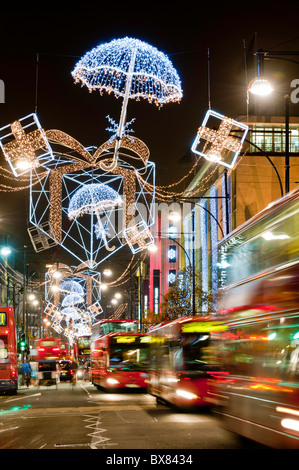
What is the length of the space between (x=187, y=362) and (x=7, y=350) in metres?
13.0

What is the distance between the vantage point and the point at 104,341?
34.3 meters

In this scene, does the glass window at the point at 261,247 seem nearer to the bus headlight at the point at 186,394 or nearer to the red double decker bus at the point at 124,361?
the bus headlight at the point at 186,394

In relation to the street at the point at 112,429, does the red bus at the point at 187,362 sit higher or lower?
higher

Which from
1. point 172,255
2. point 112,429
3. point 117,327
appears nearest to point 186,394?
point 112,429

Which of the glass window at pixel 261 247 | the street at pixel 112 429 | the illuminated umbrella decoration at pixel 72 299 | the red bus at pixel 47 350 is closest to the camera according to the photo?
the glass window at pixel 261 247

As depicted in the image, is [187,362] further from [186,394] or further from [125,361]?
[125,361]

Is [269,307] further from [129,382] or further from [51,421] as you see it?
[129,382]

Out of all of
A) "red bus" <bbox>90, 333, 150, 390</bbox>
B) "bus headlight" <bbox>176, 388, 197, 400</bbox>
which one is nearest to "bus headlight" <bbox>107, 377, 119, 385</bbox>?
"red bus" <bbox>90, 333, 150, 390</bbox>

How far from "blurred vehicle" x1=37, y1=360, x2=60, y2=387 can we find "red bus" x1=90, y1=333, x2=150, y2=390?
18940 millimetres

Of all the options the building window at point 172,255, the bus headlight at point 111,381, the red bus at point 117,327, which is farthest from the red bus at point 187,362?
the building window at point 172,255

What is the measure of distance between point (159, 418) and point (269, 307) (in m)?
9.05

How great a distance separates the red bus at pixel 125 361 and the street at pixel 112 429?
32.6 ft

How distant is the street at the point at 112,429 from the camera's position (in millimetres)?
12587

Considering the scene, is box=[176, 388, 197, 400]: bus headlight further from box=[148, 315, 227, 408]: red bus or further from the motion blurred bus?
the motion blurred bus
